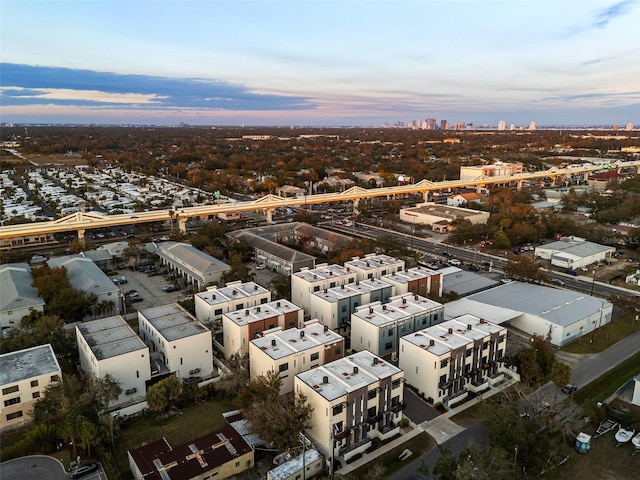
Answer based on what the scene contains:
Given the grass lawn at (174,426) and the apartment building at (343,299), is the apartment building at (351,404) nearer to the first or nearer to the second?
the grass lawn at (174,426)

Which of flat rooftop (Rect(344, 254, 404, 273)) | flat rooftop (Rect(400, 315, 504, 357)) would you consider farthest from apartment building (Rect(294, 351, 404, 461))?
flat rooftop (Rect(344, 254, 404, 273))

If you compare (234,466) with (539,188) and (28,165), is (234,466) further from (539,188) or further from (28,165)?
(28,165)

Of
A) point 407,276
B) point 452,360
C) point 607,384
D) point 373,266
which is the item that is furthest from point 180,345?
point 607,384

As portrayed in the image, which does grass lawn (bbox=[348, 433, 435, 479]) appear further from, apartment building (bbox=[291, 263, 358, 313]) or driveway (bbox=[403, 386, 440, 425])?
apartment building (bbox=[291, 263, 358, 313])

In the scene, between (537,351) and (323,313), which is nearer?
(537,351)

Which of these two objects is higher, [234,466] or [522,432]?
[522,432]

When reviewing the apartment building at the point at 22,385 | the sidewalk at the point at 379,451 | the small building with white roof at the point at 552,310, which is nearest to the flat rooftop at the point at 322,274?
the small building with white roof at the point at 552,310

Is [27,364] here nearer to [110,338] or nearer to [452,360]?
[110,338]

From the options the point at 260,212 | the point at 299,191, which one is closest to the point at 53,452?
the point at 260,212
